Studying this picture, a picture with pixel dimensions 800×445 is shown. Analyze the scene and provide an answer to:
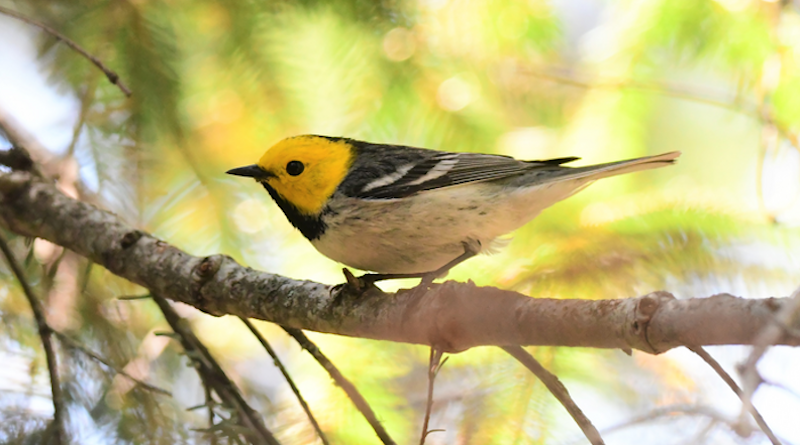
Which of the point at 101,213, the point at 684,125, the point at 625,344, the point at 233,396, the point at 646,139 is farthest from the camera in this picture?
the point at 684,125

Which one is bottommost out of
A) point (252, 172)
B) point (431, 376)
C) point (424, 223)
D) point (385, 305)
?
point (431, 376)

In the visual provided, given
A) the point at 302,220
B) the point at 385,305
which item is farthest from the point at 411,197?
the point at 385,305

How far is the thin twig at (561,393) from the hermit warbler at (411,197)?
0.67 metres

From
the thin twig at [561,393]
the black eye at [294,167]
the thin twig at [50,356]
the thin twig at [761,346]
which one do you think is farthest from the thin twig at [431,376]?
the black eye at [294,167]

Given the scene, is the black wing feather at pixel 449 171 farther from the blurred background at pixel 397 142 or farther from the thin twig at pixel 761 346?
the thin twig at pixel 761 346

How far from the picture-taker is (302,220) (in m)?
2.30

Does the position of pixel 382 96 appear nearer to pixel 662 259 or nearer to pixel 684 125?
pixel 662 259

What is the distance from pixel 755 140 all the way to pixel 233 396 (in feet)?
6.70

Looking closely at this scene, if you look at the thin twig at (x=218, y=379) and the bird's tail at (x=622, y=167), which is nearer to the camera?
the thin twig at (x=218, y=379)

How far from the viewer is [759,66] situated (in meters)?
2.16

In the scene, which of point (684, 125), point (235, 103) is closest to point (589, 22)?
point (684, 125)

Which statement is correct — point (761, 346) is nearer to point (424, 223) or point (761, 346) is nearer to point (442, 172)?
point (424, 223)

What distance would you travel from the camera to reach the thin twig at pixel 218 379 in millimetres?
1568

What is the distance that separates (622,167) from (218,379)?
136 cm
